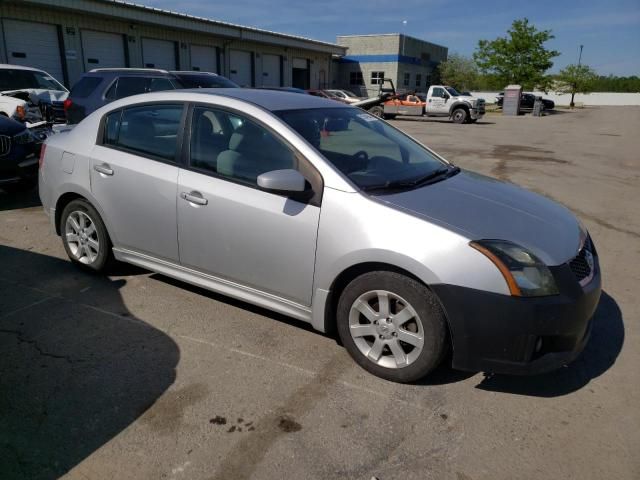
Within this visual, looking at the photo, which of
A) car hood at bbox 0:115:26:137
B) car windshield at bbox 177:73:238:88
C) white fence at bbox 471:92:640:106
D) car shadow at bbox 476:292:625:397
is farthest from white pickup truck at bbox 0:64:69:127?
white fence at bbox 471:92:640:106

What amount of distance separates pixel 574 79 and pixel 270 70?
157ft

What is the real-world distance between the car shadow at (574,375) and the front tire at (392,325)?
48 cm

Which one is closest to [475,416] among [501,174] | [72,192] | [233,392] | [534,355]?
[534,355]

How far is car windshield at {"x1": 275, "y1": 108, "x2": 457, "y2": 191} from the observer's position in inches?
130

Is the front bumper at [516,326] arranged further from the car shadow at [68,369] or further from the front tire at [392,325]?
the car shadow at [68,369]

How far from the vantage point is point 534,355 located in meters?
2.71

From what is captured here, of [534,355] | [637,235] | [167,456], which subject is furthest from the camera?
[637,235]

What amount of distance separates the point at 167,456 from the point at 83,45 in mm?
26613

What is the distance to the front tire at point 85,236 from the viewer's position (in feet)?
14.1

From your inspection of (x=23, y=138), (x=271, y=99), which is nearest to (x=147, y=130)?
(x=271, y=99)

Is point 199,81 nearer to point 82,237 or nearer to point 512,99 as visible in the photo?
point 82,237

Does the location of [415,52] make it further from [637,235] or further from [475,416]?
[475,416]

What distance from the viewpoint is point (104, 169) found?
13.4 feet

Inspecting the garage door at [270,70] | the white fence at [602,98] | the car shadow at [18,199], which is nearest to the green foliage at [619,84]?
the white fence at [602,98]
